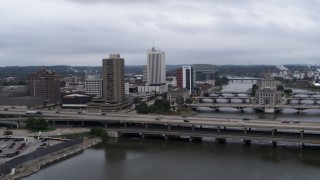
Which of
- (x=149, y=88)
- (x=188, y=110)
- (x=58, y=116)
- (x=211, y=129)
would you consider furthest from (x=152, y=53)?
(x=211, y=129)

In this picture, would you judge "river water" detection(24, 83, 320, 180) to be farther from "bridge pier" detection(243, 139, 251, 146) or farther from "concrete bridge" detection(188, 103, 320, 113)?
"concrete bridge" detection(188, 103, 320, 113)

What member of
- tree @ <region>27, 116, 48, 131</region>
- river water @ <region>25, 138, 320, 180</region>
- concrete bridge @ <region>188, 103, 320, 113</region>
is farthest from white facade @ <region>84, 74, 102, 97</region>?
river water @ <region>25, 138, 320, 180</region>

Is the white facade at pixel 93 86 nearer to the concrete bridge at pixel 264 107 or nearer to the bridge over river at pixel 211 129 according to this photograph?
the concrete bridge at pixel 264 107

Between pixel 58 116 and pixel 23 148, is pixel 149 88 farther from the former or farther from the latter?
pixel 23 148

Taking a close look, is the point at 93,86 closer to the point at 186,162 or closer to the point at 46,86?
the point at 46,86

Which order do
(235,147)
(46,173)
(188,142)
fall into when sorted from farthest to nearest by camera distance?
(188,142) < (235,147) < (46,173)

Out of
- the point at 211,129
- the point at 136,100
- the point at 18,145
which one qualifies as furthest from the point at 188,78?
the point at 18,145

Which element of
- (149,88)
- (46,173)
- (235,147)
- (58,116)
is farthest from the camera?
(149,88)
